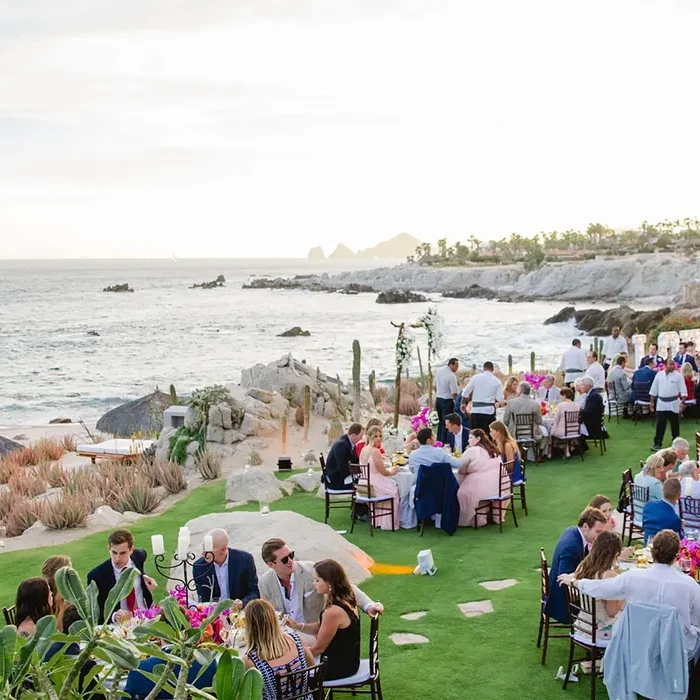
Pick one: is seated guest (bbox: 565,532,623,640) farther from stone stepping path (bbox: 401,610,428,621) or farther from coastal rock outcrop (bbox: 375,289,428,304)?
coastal rock outcrop (bbox: 375,289,428,304)

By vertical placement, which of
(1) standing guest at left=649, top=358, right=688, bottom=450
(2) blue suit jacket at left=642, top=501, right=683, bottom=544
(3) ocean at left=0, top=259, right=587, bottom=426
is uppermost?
(1) standing guest at left=649, top=358, right=688, bottom=450

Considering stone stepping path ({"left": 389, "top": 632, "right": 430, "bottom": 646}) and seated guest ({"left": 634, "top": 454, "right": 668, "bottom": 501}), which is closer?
stone stepping path ({"left": 389, "top": 632, "right": 430, "bottom": 646})

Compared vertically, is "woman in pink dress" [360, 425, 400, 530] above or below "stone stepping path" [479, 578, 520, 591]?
above

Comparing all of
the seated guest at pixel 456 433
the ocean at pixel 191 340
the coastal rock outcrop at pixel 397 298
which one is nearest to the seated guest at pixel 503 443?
the seated guest at pixel 456 433

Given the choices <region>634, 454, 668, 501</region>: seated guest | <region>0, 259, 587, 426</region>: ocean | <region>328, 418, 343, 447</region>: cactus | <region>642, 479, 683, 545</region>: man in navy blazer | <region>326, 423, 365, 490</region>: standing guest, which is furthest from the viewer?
<region>0, 259, 587, 426</region>: ocean

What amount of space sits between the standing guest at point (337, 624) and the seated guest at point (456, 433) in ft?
18.6

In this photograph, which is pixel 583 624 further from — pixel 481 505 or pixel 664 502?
pixel 481 505

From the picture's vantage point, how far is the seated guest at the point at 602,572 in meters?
6.29

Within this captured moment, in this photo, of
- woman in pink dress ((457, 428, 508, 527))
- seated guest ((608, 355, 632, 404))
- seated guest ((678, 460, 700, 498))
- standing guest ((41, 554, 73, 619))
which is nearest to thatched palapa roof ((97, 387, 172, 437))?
seated guest ((608, 355, 632, 404))

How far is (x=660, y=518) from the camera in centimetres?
797

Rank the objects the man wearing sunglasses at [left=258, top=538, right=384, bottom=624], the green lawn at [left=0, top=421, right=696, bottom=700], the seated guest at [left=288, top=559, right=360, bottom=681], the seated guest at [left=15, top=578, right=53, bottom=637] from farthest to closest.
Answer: the green lawn at [left=0, top=421, right=696, bottom=700]
the man wearing sunglasses at [left=258, top=538, right=384, bottom=624]
the seated guest at [left=288, top=559, right=360, bottom=681]
the seated guest at [left=15, top=578, right=53, bottom=637]

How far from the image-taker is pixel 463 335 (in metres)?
64.0

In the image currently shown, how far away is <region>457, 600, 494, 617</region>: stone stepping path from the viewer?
8242 millimetres

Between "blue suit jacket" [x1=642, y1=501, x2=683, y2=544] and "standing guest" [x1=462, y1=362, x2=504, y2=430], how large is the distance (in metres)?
6.04
